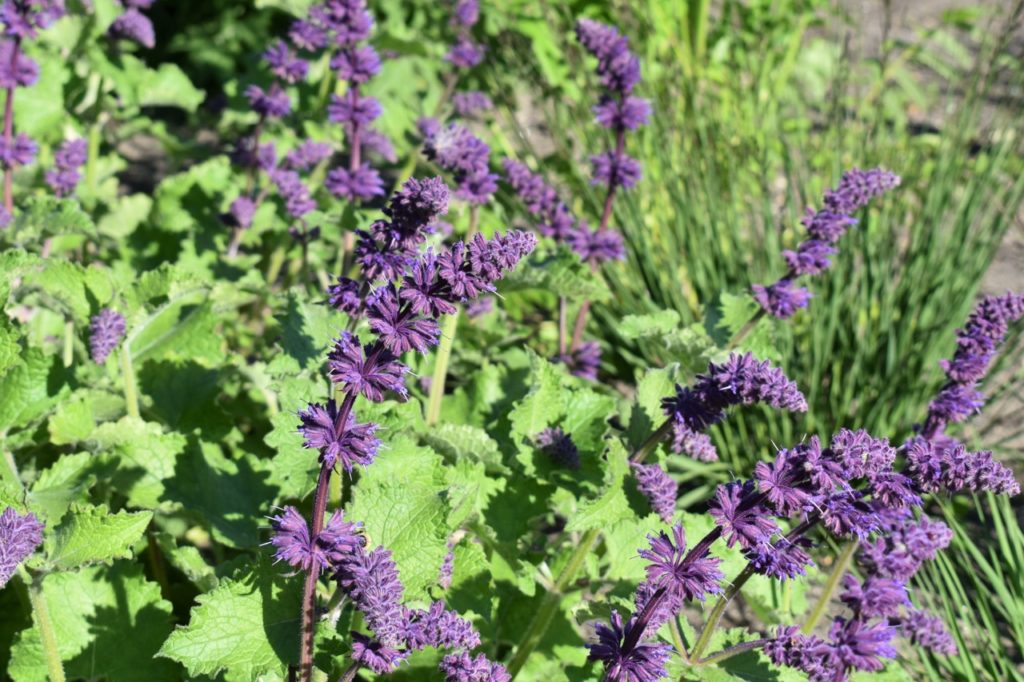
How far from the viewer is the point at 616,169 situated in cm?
363

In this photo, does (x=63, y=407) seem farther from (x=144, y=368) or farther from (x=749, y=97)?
(x=749, y=97)

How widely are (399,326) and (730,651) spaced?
43.7 inches

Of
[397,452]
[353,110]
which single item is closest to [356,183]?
[353,110]

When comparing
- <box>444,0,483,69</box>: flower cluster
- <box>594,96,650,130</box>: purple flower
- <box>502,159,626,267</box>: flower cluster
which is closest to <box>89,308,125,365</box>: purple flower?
<box>502,159,626,267</box>: flower cluster

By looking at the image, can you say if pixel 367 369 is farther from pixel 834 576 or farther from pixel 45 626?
pixel 834 576

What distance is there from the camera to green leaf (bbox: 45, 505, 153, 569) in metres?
2.27

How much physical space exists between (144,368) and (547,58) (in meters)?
4.25

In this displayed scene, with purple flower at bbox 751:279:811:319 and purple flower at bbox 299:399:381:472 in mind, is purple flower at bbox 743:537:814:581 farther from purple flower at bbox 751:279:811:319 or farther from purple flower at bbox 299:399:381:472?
purple flower at bbox 751:279:811:319

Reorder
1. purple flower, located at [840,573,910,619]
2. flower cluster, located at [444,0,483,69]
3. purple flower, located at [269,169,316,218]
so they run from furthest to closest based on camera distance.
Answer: flower cluster, located at [444,0,483,69] < purple flower, located at [269,169,316,218] < purple flower, located at [840,573,910,619]

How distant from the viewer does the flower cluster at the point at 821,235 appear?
3.00m

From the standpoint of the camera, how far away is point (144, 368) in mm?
3482

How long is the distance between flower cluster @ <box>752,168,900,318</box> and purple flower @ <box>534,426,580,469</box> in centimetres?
72

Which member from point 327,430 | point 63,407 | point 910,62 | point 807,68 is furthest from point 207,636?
point 910,62

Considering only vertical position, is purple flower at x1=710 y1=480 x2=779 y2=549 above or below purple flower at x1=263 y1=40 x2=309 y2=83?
below
